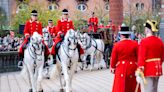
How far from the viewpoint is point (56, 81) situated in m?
17.8

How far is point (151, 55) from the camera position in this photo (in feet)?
30.7

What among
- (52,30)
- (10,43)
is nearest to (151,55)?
(52,30)

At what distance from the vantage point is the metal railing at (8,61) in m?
22.7

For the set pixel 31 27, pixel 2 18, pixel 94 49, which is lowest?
pixel 94 49

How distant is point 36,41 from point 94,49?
387 inches

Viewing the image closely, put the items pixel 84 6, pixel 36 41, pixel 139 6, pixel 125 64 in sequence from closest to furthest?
pixel 125 64 → pixel 36 41 → pixel 139 6 → pixel 84 6

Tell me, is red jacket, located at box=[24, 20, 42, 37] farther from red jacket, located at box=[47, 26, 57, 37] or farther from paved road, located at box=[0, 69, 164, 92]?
red jacket, located at box=[47, 26, 57, 37]

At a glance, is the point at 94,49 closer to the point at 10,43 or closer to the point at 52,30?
the point at 52,30

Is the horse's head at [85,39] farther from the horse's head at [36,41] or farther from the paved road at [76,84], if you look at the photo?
the horse's head at [36,41]

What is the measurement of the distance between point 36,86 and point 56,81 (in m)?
4.00

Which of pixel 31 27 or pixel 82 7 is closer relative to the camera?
pixel 31 27

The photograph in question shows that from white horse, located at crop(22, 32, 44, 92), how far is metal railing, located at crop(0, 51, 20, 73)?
9.08m

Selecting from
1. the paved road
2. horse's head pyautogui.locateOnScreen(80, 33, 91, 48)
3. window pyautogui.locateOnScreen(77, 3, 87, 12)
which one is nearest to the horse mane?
the paved road

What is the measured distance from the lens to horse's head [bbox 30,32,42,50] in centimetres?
1345
